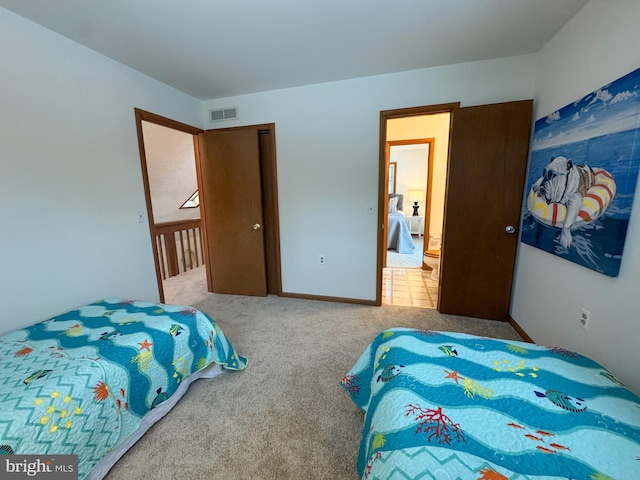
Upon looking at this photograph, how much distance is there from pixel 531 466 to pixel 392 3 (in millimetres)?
2234

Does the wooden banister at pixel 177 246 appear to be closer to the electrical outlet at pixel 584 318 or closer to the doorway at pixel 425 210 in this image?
the doorway at pixel 425 210

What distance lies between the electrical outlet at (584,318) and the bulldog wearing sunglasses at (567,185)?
1.32 feet

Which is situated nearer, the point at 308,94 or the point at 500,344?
the point at 500,344

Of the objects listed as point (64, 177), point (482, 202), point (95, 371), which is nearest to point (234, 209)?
point (64, 177)

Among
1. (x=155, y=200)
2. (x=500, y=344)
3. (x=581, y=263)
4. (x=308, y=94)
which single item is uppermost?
(x=308, y=94)

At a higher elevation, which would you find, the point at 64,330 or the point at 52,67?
the point at 52,67

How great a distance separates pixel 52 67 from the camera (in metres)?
1.76

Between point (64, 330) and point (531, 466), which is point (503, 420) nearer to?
point (531, 466)

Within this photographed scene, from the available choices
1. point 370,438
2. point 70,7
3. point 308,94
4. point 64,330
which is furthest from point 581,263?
point 70,7

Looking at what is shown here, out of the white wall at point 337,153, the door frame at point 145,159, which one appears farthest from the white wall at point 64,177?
the white wall at point 337,153

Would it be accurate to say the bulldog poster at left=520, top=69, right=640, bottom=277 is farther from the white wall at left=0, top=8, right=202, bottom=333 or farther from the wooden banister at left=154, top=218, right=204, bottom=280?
the wooden banister at left=154, top=218, right=204, bottom=280

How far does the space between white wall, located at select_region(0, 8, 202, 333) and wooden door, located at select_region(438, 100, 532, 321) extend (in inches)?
115

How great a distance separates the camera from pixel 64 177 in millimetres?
1835

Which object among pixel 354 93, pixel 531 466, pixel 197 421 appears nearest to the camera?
pixel 531 466
